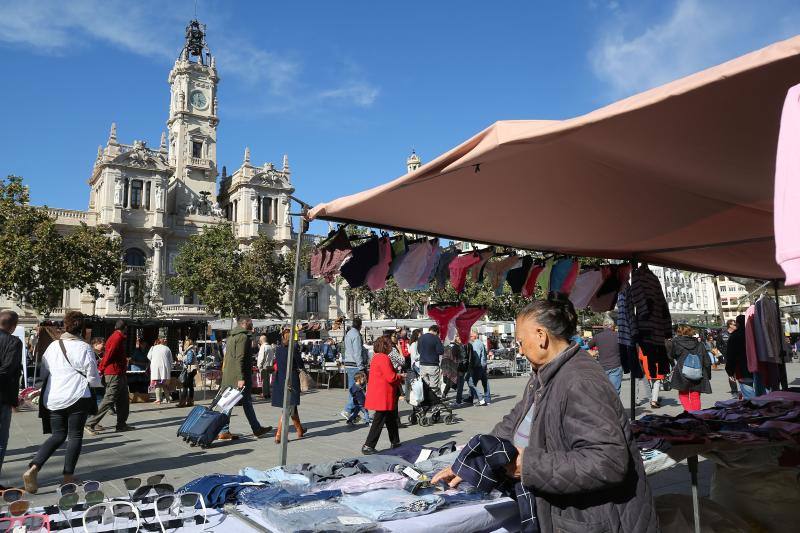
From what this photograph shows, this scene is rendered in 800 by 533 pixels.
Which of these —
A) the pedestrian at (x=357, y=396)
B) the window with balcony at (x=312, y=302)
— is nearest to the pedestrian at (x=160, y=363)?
the pedestrian at (x=357, y=396)

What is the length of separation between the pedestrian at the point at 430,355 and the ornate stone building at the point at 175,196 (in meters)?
35.3

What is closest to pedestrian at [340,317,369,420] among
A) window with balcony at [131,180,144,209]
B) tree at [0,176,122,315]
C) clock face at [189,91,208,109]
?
tree at [0,176,122,315]

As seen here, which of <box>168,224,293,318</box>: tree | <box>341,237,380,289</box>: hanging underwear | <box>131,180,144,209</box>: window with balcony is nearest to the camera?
<box>341,237,380,289</box>: hanging underwear

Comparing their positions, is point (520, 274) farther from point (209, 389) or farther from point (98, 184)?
point (98, 184)

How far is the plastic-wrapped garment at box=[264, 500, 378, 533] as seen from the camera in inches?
113

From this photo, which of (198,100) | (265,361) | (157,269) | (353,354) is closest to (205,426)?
(353,354)

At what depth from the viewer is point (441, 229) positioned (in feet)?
15.7

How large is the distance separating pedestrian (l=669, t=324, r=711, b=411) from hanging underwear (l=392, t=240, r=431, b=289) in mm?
6102

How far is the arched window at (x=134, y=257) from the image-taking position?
48281mm

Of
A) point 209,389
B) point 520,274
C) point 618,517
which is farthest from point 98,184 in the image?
point 618,517

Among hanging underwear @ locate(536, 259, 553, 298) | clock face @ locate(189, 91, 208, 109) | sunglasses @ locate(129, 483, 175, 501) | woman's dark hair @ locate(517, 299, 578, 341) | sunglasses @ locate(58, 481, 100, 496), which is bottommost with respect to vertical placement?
sunglasses @ locate(129, 483, 175, 501)

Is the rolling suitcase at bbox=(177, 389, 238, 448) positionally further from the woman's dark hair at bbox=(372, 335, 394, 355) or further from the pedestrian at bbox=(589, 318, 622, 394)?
the pedestrian at bbox=(589, 318, 622, 394)

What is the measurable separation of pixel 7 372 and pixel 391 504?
14.0 ft

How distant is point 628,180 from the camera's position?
11.7 ft
